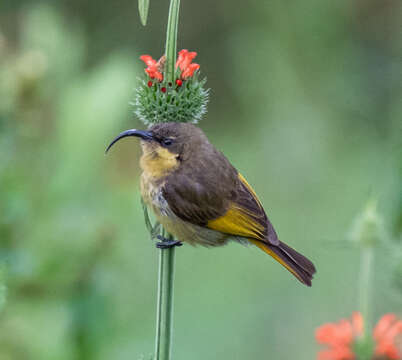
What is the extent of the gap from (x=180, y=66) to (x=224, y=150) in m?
3.66

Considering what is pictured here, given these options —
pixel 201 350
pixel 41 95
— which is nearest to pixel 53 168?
pixel 41 95

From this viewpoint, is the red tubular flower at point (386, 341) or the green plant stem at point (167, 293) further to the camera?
the red tubular flower at point (386, 341)

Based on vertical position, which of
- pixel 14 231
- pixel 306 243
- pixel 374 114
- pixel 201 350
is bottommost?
pixel 201 350

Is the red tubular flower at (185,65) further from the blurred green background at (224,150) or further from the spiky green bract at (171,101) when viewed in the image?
the blurred green background at (224,150)

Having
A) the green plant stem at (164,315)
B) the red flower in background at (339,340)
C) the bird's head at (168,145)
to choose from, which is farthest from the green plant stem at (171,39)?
the red flower in background at (339,340)

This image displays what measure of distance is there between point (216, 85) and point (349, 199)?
1.82 m

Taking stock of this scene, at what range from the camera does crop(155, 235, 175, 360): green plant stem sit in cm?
206

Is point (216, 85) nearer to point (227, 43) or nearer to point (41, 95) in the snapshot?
point (227, 43)

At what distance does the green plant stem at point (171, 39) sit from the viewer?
2066 millimetres

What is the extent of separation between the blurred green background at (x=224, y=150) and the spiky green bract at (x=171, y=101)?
0.87m

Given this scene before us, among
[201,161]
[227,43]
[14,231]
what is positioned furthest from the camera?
[227,43]

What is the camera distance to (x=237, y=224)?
10.1 feet

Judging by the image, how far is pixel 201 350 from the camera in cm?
465

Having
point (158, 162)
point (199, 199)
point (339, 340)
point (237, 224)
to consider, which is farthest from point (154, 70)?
point (339, 340)
